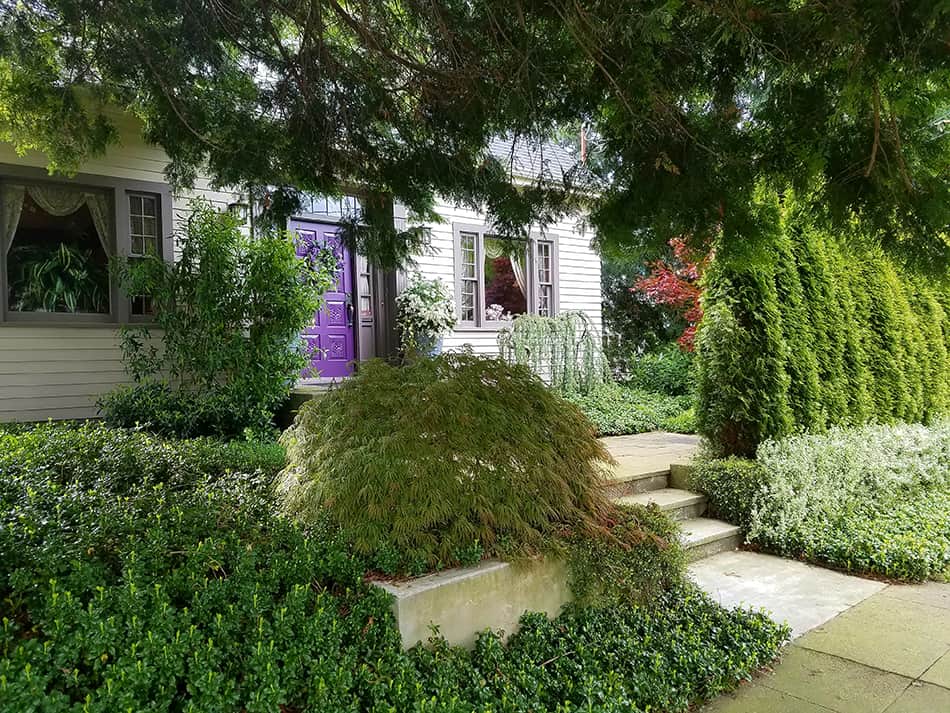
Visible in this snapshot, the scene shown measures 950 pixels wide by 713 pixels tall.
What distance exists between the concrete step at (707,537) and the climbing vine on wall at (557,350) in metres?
4.57

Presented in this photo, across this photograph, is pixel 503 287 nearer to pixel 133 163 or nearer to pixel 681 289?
pixel 681 289

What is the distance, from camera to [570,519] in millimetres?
3432

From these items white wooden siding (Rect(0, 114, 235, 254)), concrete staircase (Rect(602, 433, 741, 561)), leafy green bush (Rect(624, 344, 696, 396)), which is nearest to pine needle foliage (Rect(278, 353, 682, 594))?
concrete staircase (Rect(602, 433, 741, 561))

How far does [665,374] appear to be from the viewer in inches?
472

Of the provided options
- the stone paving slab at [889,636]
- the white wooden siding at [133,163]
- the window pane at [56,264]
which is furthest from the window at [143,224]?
the stone paving slab at [889,636]

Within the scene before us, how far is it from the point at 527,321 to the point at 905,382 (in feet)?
15.5

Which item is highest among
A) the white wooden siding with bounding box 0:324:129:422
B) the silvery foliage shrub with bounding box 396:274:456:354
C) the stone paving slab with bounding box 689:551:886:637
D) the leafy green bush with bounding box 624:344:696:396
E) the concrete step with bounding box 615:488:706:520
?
the silvery foliage shrub with bounding box 396:274:456:354

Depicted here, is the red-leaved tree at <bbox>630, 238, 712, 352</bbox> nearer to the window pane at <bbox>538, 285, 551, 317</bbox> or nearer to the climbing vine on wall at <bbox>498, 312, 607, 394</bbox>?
the climbing vine on wall at <bbox>498, 312, 607, 394</bbox>

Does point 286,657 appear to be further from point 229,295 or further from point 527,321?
point 527,321

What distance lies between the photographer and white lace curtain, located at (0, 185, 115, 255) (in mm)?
6195

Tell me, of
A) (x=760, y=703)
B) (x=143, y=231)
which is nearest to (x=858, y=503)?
(x=760, y=703)

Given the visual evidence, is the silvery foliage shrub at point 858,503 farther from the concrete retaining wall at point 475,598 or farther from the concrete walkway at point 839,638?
the concrete retaining wall at point 475,598

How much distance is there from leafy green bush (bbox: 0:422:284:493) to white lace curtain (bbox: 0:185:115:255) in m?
2.66

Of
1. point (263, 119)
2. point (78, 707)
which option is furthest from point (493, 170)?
point (78, 707)
